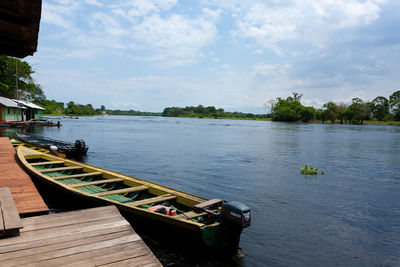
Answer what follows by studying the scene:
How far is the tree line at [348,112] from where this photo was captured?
432 feet

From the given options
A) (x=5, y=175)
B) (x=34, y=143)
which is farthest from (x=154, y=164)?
(x=5, y=175)

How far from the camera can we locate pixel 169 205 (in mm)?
8445

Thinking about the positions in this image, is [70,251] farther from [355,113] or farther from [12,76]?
[355,113]

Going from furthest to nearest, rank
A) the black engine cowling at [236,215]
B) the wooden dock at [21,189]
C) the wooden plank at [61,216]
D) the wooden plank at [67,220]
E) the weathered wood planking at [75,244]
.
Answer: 1. the black engine cowling at [236,215]
2. the wooden dock at [21,189]
3. the wooden plank at [61,216]
4. the wooden plank at [67,220]
5. the weathered wood planking at [75,244]

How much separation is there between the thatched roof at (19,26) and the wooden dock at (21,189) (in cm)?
318

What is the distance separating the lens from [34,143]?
22641 mm

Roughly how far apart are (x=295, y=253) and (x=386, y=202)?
8.36m

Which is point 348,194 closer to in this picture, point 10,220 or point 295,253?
point 295,253

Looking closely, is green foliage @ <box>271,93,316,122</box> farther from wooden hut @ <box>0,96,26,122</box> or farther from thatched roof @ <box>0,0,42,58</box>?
thatched roof @ <box>0,0,42,58</box>

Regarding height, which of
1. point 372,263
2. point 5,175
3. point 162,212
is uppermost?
point 5,175

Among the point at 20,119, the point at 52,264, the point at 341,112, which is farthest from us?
the point at 341,112

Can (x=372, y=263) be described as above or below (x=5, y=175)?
below

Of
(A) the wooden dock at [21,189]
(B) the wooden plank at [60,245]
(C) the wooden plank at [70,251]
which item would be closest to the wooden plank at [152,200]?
(A) the wooden dock at [21,189]

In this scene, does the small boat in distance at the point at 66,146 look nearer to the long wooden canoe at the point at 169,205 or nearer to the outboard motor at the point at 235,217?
the long wooden canoe at the point at 169,205
